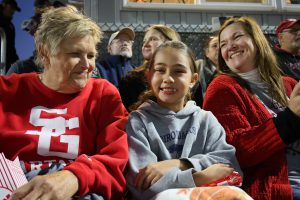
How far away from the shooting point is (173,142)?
1791 millimetres

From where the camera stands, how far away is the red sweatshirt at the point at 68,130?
1538 mm

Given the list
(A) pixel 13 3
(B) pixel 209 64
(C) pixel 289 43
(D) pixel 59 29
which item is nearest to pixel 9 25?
(A) pixel 13 3

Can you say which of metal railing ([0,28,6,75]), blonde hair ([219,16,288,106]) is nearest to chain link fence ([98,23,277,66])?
metal railing ([0,28,6,75])

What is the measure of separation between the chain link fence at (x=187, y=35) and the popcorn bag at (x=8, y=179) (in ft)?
12.9

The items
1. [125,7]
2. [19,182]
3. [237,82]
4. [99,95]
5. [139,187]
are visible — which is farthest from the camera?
[125,7]

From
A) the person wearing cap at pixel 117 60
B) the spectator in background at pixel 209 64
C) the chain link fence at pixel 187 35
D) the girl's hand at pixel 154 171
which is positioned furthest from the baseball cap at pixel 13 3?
the girl's hand at pixel 154 171

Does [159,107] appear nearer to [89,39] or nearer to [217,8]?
[89,39]

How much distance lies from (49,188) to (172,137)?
65 cm

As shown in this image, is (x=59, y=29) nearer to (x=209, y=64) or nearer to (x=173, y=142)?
(x=173, y=142)

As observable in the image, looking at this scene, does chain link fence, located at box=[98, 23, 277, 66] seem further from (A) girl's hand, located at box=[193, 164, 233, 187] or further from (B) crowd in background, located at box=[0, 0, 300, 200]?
(A) girl's hand, located at box=[193, 164, 233, 187]

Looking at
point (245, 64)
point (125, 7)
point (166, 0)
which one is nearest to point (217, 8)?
point (166, 0)

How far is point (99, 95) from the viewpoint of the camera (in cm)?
177

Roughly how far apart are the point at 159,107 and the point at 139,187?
16.6 inches

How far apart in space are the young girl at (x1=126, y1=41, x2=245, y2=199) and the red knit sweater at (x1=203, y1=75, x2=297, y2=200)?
0.25 ft
